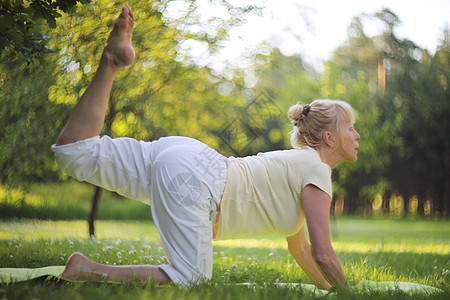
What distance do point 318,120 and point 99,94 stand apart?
1.31 meters

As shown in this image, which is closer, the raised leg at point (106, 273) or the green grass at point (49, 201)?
the raised leg at point (106, 273)

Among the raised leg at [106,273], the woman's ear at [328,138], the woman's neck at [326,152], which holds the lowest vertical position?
the raised leg at [106,273]

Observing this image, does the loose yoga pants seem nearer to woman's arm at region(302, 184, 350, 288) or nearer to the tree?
woman's arm at region(302, 184, 350, 288)

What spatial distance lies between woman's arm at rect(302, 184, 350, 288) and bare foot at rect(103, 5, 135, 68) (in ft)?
4.09

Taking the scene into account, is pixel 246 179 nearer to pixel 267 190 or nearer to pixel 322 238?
pixel 267 190

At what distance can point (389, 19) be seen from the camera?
65.3 ft

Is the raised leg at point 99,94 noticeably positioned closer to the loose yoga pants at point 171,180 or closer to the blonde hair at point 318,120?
the loose yoga pants at point 171,180

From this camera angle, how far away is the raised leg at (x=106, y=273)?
2.34 metres

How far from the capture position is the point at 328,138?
2.84m

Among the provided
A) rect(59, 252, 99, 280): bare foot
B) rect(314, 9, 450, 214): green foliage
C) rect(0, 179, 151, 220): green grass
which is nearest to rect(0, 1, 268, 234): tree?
rect(0, 179, 151, 220): green grass

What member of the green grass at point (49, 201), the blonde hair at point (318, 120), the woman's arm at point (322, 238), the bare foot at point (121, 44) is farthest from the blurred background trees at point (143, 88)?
the woman's arm at point (322, 238)

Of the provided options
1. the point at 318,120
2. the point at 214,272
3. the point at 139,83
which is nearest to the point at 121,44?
the point at 318,120

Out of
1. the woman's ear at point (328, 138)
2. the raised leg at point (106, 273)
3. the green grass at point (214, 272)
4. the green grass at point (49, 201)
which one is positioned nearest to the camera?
the green grass at point (214, 272)

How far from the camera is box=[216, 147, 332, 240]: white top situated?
8.43ft
